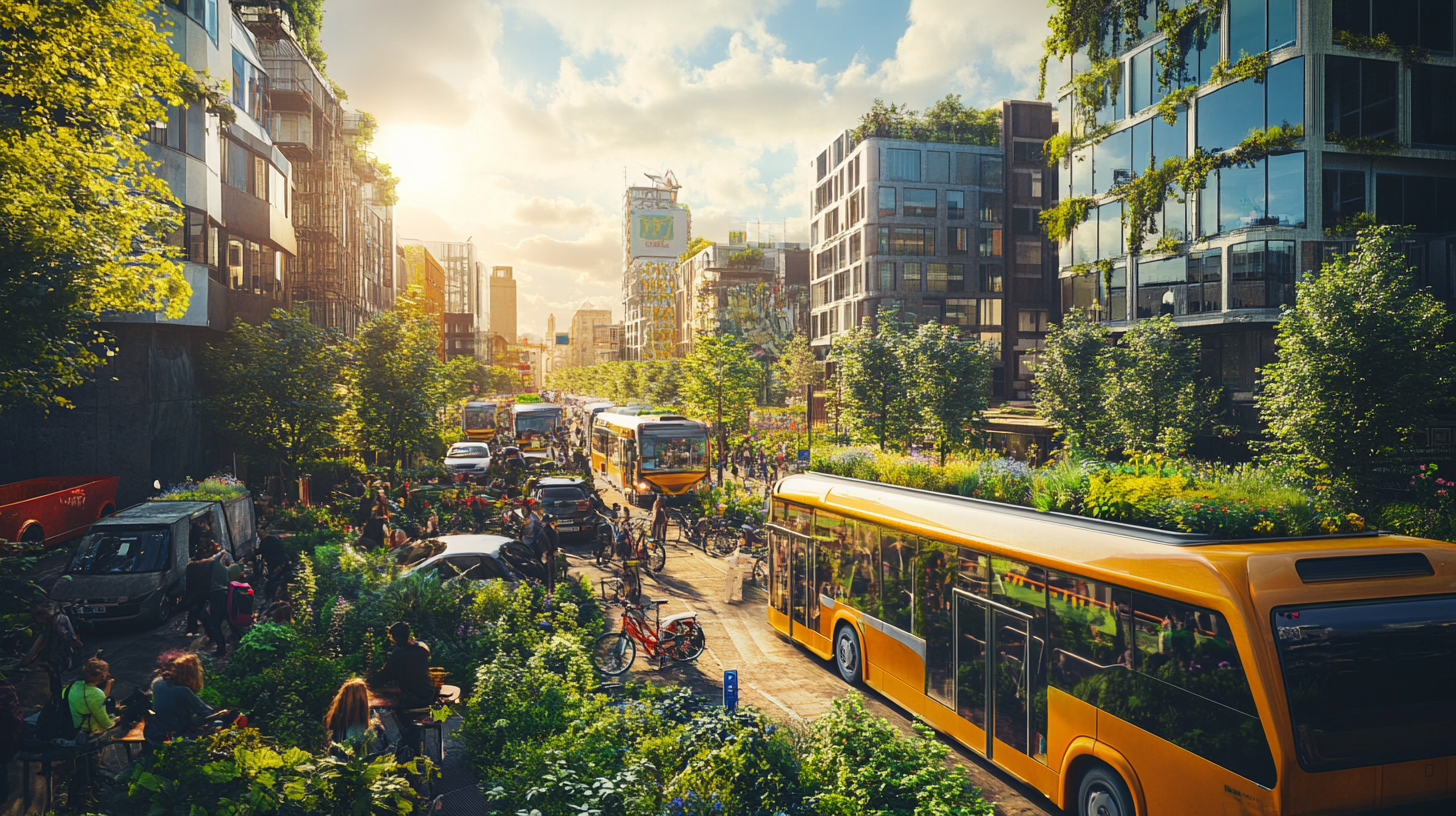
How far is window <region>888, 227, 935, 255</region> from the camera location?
6241cm

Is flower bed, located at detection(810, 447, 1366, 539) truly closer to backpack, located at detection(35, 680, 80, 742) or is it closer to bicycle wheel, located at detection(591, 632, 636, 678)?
bicycle wheel, located at detection(591, 632, 636, 678)

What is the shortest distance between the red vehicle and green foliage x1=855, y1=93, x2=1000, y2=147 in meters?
56.5

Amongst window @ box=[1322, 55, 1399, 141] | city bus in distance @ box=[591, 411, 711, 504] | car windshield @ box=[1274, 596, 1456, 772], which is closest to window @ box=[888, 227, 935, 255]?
window @ box=[1322, 55, 1399, 141]

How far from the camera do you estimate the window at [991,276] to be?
208 ft

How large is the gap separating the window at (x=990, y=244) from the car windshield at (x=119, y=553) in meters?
61.3

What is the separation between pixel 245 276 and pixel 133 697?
27945mm

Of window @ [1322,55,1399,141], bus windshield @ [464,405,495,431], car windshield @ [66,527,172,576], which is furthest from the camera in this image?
bus windshield @ [464,405,495,431]

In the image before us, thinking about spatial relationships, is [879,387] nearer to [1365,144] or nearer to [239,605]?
[1365,144]

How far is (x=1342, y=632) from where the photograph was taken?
217 inches

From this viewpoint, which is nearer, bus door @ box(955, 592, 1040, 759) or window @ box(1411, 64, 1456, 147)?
bus door @ box(955, 592, 1040, 759)

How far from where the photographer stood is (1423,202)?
29.0m

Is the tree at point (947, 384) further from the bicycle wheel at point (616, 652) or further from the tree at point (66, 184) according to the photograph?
the tree at point (66, 184)

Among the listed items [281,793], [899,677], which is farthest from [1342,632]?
[281,793]

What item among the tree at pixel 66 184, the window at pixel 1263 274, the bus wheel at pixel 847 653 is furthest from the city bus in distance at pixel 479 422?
the window at pixel 1263 274
